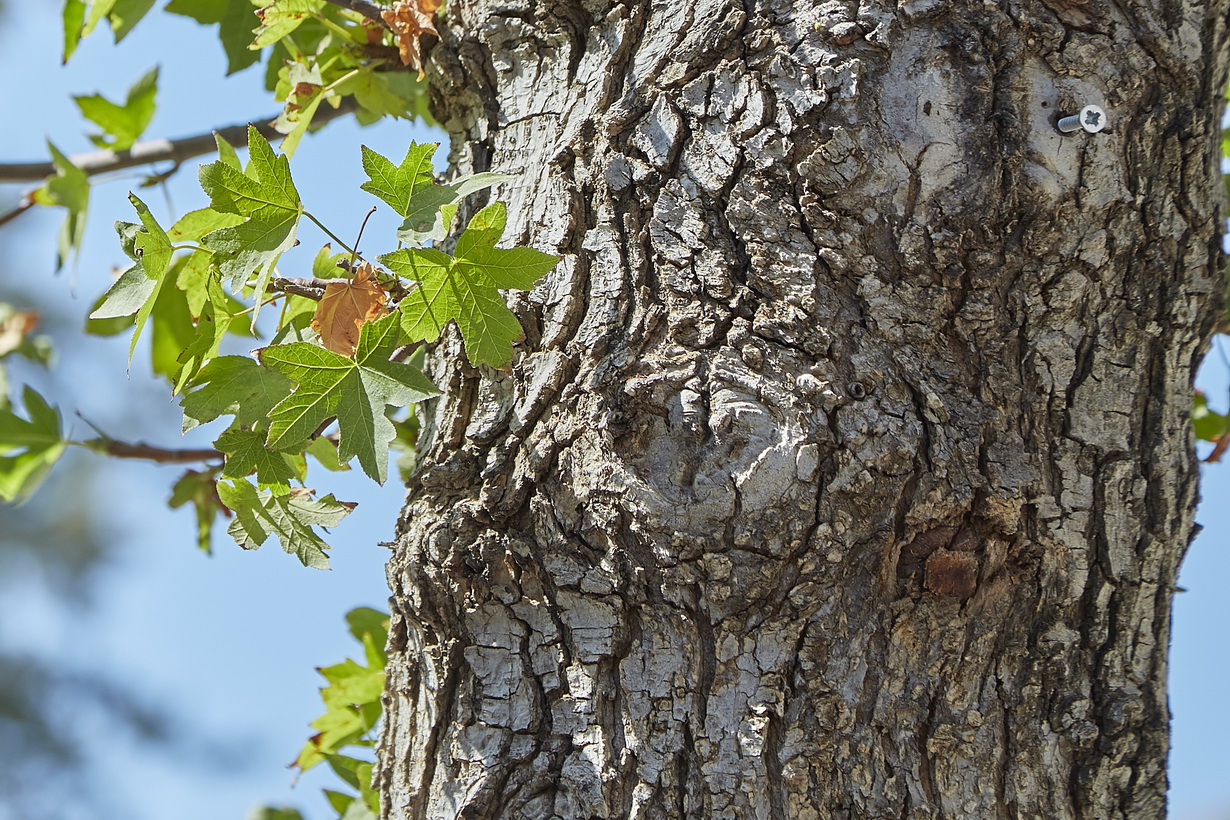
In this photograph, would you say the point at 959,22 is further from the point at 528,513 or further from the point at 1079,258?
the point at 528,513

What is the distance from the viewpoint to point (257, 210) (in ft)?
2.30

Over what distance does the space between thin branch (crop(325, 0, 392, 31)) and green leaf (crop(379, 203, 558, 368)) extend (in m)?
0.33

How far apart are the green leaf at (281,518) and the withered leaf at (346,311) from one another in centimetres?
13

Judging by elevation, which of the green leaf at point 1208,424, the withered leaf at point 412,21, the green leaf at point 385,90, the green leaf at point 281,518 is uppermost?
the green leaf at point 385,90

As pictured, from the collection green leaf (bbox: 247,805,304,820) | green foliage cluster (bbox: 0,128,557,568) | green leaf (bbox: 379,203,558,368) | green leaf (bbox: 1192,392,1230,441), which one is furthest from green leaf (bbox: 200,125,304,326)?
green leaf (bbox: 1192,392,1230,441)

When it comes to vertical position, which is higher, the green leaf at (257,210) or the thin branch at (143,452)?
the thin branch at (143,452)

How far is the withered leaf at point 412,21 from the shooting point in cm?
88

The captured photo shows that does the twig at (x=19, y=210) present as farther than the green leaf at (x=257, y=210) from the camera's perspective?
Yes

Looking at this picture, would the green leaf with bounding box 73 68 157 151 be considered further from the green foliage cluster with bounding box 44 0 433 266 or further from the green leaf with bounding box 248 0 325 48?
the green leaf with bounding box 248 0 325 48

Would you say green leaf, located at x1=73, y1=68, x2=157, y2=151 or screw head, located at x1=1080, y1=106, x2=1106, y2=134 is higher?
green leaf, located at x1=73, y1=68, x2=157, y2=151

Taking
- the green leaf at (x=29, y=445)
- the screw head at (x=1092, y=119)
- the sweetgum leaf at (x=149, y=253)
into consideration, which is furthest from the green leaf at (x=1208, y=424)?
the green leaf at (x=29, y=445)

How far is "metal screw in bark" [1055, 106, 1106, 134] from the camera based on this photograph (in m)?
0.72

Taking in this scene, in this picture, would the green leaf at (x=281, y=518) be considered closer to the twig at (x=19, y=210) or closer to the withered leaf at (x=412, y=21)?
the withered leaf at (x=412, y=21)

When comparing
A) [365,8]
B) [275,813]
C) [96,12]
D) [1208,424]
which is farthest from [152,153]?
[1208,424]
